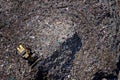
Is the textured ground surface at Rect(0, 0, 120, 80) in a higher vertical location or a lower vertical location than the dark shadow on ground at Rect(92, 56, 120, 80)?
higher

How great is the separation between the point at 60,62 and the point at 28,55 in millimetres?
320

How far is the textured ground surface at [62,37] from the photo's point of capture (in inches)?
88.0

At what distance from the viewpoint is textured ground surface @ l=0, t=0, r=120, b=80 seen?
224 centimetres

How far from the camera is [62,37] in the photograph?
7.48ft

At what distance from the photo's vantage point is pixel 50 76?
2238 mm

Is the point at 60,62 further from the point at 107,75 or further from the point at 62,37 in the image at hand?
the point at 107,75

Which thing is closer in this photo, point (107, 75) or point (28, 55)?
point (28, 55)

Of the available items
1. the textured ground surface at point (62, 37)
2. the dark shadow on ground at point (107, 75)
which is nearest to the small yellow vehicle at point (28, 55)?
the textured ground surface at point (62, 37)

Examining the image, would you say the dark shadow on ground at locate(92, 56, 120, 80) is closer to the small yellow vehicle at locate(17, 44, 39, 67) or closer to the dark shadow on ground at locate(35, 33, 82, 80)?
the dark shadow on ground at locate(35, 33, 82, 80)

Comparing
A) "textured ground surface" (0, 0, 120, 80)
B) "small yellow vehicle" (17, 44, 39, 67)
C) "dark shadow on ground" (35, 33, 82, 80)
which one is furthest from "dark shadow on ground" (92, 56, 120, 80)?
"small yellow vehicle" (17, 44, 39, 67)

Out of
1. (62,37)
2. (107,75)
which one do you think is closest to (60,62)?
(62,37)

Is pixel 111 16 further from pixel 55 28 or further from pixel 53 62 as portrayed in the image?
pixel 53 62

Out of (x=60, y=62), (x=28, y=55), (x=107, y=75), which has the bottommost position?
(x=107, y=75)

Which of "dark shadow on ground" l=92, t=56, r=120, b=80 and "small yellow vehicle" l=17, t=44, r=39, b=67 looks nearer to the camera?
"small yellow vehicle" l=17, t=44, r=39, b=67
